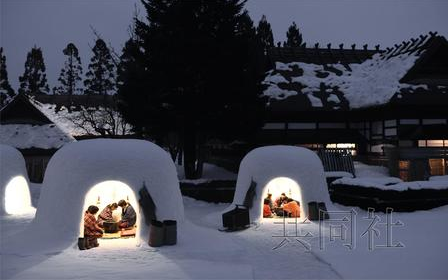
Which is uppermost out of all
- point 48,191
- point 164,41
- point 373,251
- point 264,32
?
point 264,32

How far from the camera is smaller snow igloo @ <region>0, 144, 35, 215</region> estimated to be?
45.5 feet

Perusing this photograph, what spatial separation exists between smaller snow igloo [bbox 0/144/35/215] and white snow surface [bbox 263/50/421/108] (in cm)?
1392

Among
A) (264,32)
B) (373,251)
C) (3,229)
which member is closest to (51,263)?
(3,229)

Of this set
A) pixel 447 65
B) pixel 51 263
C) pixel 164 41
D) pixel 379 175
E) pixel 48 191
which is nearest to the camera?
pixel 51 263

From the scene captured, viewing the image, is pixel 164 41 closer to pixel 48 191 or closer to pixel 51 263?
pixel 48 191

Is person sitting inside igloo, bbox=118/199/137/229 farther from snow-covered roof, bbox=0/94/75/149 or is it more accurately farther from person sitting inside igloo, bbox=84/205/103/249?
snow-covered roof, bbox=0/94/75/149

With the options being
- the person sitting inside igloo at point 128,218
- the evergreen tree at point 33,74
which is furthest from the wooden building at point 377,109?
the evergreen tree at point 33,74

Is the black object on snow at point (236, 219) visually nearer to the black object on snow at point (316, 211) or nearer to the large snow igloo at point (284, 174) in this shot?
the large snow igloo at point (284, 174)

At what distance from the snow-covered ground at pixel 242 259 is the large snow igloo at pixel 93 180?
651mm

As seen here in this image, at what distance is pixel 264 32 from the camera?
42688mm

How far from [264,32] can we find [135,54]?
89.5 feet

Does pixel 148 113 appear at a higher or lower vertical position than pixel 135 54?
lower

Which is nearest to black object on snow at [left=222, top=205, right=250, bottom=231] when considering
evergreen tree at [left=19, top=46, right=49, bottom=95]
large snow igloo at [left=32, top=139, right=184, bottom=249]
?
large snow igloo at [left=32, top=139, right=184, bottom=249]

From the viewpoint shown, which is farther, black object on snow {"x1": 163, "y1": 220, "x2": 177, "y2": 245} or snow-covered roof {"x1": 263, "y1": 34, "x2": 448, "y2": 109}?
snow-covered roof {"x1": 263, "y1": 34, "x2": 448, "y2": 109}
